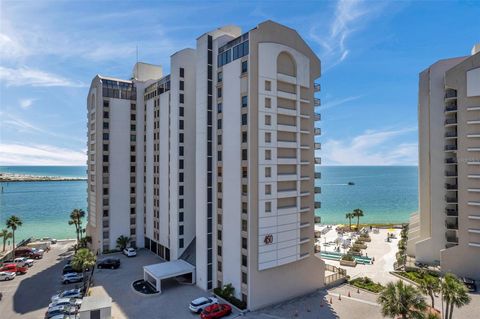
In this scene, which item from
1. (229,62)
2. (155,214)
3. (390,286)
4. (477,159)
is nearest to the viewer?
(390,286)

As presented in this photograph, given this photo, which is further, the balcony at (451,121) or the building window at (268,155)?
the balcony at (451,121)

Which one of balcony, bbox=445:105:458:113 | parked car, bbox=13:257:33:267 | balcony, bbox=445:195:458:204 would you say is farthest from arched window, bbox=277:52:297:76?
parked car, bbox=13:257:33:267

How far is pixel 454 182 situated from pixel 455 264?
42.0ft

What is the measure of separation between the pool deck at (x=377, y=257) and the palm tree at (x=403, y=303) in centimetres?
1752

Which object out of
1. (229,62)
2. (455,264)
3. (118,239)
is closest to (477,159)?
(455,264)

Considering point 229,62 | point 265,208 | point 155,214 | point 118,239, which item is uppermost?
point 229,62

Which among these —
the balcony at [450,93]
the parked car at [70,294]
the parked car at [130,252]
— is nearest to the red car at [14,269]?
the parked car at [70,294]

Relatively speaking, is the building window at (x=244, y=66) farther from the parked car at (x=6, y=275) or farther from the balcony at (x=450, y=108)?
the parked car at (x=6, y=275)

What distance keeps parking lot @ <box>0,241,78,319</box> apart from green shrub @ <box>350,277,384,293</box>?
131 feet

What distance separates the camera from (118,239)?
58969 mm

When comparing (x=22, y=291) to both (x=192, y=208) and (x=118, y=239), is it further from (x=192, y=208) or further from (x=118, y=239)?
(x=192, y=208)

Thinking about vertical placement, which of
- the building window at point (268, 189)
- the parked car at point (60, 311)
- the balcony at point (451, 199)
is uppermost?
the building window at point (268, 189)

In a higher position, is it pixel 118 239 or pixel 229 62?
pixel 229 62

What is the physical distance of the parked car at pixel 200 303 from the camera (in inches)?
1351
